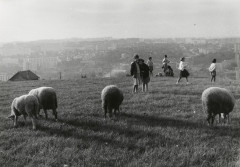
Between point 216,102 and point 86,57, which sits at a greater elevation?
point 86,57

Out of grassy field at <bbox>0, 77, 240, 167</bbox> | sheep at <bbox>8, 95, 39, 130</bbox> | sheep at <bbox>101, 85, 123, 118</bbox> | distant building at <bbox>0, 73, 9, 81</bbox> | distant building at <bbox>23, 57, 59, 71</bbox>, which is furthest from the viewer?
distant building at <bbox>23, 57, 59, 71</bbox>

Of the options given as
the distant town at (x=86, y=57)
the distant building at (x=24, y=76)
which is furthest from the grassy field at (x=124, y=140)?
the distant town at (x=86, y=57)

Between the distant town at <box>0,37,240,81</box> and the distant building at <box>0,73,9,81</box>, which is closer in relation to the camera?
the distant building at <box>0,73,9,81</box>

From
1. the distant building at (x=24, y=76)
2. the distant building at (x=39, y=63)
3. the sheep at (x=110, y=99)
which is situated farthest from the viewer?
the distant building at (x=39, y=63)

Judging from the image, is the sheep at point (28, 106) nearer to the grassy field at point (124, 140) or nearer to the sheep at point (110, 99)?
the grassy field at point (124, 140)

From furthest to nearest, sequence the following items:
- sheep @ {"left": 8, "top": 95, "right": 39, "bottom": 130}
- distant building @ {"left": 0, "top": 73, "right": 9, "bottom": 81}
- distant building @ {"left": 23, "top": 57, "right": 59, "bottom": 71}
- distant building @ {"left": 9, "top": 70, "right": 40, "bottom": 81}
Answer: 1. distant building @ {"left": 23, "top": 57, "right": 59, "bottom": 71}
2. distant building @ {"left": 0, "top": 73, "right": 9, "bottom": 81}
3. distant building @ {"left": 9, "top": 70, "right": 40, "bottom": 81}
4. sheep @ {"left": 8, "top": 95, "right": 39, "bottom": 130}

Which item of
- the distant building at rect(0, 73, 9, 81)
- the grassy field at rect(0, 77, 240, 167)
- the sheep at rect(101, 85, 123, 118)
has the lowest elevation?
the distant building at rect(0, 73, 9, 81)

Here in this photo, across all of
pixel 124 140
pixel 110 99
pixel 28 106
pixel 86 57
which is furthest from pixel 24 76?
pixel 86 57

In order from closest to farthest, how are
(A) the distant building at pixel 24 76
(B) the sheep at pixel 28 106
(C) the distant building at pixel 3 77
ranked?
(B) the sheep at pixel 28 106 → (A) the distant building at pixel 24 76 → (C) the distant building at pixel 3 77

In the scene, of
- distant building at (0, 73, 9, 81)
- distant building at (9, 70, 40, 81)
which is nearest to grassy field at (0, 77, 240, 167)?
distant building at (9, 70, 40, 81)

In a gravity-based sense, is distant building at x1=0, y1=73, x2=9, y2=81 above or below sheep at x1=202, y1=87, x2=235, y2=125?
below

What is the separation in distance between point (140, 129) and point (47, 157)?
12.2 ft

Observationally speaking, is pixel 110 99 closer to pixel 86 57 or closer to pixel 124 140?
pixel 124 140

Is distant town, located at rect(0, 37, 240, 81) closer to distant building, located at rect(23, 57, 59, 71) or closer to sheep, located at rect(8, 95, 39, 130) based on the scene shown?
distant building, located at rect(23, 57, 59, 71)
